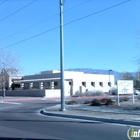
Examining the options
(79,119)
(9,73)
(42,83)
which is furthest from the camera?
(42,83)

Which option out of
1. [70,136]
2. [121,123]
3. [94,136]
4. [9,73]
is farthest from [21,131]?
[9,73]

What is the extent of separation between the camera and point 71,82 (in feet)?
222

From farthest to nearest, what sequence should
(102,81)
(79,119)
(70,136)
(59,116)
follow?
1. (102,81)
2. (59,116)
3. (79,119)
4. (70,136)

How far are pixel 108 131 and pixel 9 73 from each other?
154 ft

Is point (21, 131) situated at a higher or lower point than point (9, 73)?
lower

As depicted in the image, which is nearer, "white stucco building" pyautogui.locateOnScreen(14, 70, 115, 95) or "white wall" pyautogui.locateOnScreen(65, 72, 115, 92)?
"white stucco building" pyautogui.locateOnScreen(14, 70, 115, 95)

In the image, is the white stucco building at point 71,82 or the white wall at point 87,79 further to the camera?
the white wall at point 87,79

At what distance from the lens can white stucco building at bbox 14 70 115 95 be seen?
67238 mm

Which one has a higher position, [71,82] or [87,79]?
[87,79]

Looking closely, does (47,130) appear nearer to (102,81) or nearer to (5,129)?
(5,129)

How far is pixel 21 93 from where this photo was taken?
61.2m

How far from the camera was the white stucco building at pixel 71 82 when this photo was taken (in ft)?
221

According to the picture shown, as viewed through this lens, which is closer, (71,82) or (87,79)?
(71,82)

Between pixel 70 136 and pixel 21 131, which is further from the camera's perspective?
pixel 21 131
